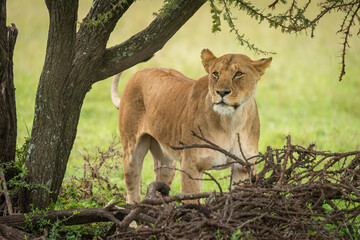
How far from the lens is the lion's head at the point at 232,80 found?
4.69m

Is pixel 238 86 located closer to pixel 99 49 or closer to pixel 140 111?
pixel 99 49

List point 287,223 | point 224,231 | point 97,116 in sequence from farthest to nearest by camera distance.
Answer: point 97,116 < point 287,223 < point 224,231

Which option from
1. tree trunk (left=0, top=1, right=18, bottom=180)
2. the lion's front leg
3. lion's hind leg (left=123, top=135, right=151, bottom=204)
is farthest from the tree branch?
lion's hind leg (left=123, top=135, right=151, bottom=204)

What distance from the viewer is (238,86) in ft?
15.6

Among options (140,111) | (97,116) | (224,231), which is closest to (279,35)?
(97,116)

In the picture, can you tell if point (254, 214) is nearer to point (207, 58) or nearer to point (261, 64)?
point (261, 64)

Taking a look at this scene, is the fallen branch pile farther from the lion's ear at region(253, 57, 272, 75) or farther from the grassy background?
the grassy background

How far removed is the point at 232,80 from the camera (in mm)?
4750

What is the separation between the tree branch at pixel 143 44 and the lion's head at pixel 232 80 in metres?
0.46

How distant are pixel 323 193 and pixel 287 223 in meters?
0.33

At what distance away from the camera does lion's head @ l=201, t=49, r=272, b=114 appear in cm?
469

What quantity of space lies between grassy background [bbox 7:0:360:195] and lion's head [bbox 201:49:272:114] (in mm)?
2807

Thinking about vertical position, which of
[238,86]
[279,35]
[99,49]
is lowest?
[238,86]

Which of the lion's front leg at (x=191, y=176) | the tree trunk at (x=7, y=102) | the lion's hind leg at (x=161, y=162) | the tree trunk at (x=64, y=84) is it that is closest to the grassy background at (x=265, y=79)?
the lion's hind leg at (x=161, y=162)
